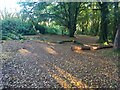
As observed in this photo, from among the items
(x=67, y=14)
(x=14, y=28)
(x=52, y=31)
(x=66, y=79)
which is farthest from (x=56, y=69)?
(x=67, y=14)

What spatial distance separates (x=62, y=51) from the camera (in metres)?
4.09

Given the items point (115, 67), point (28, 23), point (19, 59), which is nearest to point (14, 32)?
point (28, 23)

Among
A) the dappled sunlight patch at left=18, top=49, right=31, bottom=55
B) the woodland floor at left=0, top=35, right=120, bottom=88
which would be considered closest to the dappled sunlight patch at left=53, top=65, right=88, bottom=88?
the woodland floor at left=0, top=35, right=120, bottom=88

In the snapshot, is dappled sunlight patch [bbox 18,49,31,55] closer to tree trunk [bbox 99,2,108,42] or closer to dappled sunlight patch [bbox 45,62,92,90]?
dappled sunlight patch [bbox 45,62,92,90]

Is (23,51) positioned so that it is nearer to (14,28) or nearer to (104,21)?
(14,28)

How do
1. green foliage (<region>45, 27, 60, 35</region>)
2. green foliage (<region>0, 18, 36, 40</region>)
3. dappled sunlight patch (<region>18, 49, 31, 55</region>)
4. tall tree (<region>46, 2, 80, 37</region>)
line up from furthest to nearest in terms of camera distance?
green foliage (<region>45, 27, 60, 35</region>) → tall tree (<region>46, 2, 80, 37</region>) → green foliage (<region>0, 18, 36, 40</region>) → dappled sunlight patch (<region>18, 49, 31, 55</region>)

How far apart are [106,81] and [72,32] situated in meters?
3.85

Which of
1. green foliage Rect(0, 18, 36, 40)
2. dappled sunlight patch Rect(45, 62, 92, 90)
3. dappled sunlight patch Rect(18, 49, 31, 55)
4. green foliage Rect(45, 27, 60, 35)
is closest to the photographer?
dappled sunlight patch Rect(45, 62, 92, 90)

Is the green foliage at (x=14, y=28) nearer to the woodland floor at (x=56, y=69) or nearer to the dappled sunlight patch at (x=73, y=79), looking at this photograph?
the woodland floor at (x=56, y=69)

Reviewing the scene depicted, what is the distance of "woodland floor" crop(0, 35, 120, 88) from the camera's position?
7.88 ft

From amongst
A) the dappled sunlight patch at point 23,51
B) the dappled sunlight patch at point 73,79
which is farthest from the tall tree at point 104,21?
the dappled sunlight patch at point 73,79

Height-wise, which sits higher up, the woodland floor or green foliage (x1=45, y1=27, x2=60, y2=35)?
green foliage (x1=45, y1=27, x2=60, y2=35)

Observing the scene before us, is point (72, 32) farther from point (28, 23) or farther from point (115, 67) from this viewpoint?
point (115, 67)

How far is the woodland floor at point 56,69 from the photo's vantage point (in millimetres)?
2400
